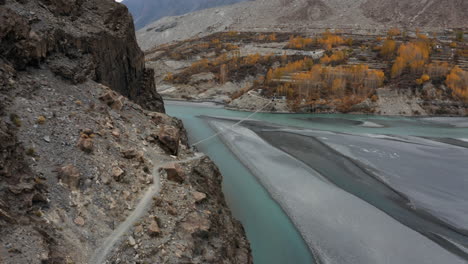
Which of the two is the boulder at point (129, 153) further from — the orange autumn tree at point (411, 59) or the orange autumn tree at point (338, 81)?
the orange autumn tree at point (411, 59)

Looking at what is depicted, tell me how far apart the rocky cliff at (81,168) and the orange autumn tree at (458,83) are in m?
68.2

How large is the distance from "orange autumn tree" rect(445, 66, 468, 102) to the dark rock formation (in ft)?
223

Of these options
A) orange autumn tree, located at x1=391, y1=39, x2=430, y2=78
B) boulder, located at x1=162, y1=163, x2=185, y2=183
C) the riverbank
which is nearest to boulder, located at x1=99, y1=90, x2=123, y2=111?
boulder, located at x1=162, y1=163, x2=185, y2=183

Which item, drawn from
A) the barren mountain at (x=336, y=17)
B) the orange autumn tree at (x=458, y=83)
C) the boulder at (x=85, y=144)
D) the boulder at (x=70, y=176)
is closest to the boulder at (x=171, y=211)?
the boulder at (x=70, y=176)

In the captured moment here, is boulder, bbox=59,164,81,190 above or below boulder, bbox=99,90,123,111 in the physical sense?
below

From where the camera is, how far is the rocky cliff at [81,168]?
39.1 ft

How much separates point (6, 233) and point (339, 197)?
22198 mm

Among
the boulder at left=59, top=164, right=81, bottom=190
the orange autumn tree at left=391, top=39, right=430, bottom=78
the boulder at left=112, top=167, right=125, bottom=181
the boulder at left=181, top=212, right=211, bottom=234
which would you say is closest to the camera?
the boulder at left=59, top=164, right=81, bottom=190

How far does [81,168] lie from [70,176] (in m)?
1.14

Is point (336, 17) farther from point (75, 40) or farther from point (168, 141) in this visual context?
point (168, 141)

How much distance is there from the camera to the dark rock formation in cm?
1853

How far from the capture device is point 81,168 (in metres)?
15.3

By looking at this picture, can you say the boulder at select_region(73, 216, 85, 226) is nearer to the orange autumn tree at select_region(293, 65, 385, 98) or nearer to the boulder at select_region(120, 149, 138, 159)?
the boulder at select_region(120, 149, 138, 159)

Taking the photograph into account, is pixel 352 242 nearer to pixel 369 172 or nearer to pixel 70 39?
pixel 369 172
